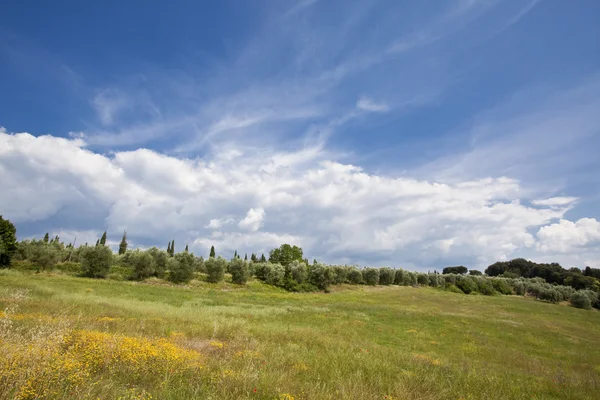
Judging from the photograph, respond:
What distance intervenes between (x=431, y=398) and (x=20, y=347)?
1052 centimetres

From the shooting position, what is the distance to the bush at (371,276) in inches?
4332

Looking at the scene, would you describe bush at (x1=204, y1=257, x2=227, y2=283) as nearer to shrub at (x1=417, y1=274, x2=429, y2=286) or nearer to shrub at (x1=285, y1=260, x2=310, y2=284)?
shrub at (x1=285, y1=260, x2=310, y2=284)

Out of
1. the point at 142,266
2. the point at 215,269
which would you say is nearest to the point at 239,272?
the point at 215,269

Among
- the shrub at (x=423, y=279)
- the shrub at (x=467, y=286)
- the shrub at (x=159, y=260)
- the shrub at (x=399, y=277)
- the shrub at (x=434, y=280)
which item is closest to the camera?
the shrub at (x=159, y=260)

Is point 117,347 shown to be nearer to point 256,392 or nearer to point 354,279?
point 256,392

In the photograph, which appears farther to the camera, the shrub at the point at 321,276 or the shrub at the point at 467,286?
the shrub at the point at 467,286

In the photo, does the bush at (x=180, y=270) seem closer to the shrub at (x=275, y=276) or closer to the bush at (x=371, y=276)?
the shrub at (x=275, y=276)

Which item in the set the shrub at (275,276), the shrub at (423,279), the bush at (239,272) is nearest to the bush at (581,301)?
the shrub at (423,279)

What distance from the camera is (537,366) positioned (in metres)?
20.2

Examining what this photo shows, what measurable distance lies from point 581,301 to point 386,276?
189ft

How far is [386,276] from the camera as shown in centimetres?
11675

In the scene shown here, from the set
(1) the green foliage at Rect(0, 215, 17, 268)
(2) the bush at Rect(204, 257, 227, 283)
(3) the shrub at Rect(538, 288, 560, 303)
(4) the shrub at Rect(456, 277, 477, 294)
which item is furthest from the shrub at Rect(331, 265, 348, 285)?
(1) the green foliage at Rect(0, 215, 17, 268)

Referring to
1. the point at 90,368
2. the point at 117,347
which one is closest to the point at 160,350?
the point at 117,347

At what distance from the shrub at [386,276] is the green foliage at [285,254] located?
33922 millimetres
